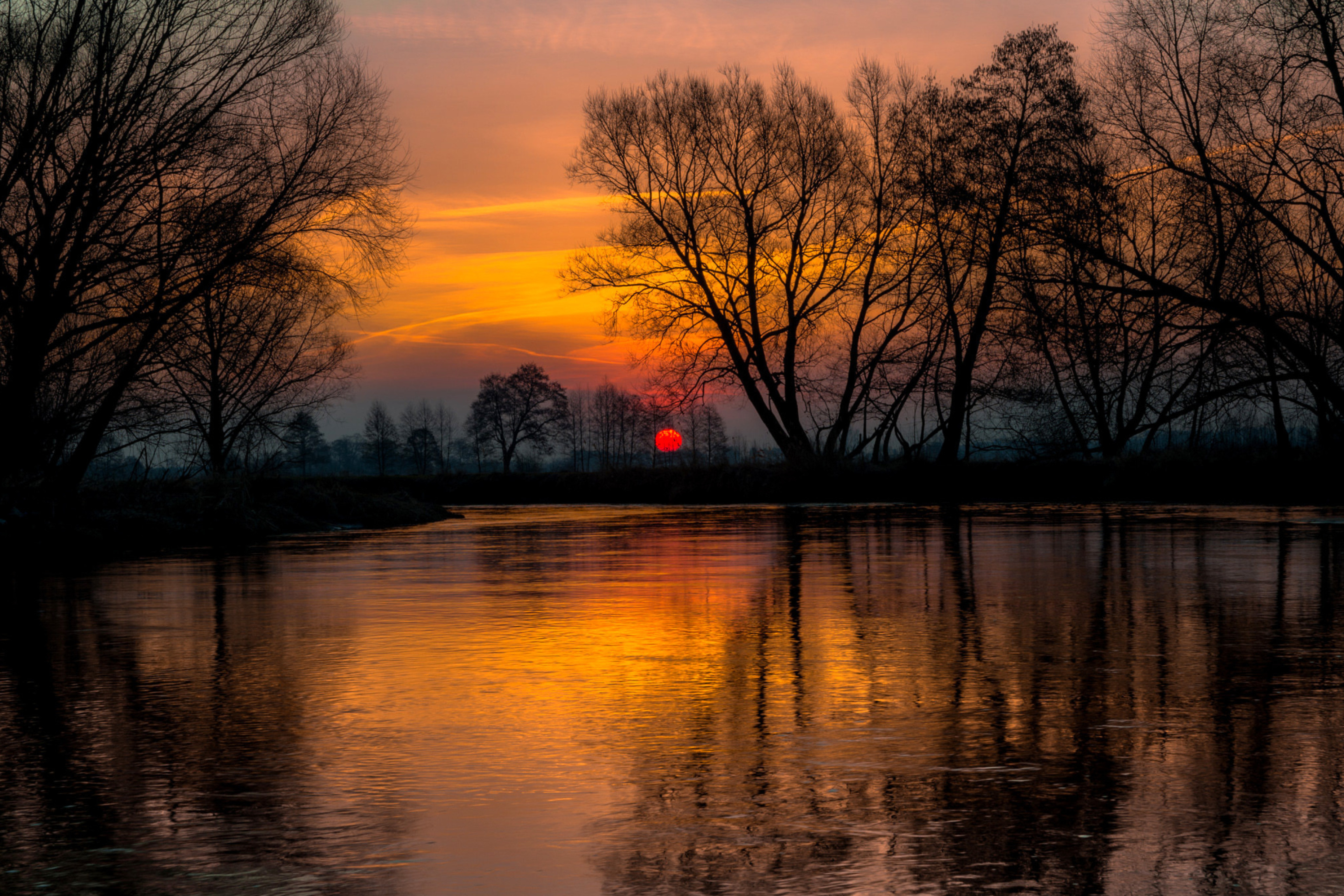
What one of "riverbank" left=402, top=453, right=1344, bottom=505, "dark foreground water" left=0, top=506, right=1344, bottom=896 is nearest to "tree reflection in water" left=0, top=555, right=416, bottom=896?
"dark foreground water" left=0, top=506, right=1344, bottom=896

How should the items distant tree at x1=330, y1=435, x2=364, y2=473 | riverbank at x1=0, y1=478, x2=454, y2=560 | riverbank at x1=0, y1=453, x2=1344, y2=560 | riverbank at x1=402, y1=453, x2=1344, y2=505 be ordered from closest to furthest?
riverbank at x1=0, y1=478, x2=454, y2=560 < riverbank at x1=0, y1=453, x2=1344, y2=560 < riverbank at x1=402, y1=453, x2=1344, y2=505 < distant tree at x1=330, y1=435, x2=364, y2=473

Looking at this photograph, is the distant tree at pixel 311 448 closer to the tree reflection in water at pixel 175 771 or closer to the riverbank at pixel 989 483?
the riverbank at pixel 989 483

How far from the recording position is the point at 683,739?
559 centimetres

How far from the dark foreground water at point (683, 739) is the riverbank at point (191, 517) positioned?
724cm

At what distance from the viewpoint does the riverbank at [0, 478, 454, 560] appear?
18.9 m

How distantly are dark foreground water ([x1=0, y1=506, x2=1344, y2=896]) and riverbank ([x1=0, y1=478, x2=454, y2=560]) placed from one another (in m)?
7.24

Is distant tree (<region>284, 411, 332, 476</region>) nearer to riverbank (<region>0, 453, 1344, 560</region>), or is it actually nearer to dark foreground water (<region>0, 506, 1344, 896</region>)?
riverbank (<region>0, 453, 1344, 560</region>)

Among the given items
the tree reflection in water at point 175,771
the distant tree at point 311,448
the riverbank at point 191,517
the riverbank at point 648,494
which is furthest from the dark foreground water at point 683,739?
the distant tree at point 311,448

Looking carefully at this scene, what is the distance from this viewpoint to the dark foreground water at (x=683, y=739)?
3.83m

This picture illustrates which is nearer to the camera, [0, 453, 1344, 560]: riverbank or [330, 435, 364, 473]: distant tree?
[0, 453, 1344, 560]: riverbank

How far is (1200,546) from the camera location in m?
16.7

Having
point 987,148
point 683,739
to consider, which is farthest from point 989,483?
point 683,739

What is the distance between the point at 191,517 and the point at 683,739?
19557mm

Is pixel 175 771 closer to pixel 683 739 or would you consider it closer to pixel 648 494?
pixel 683 739
